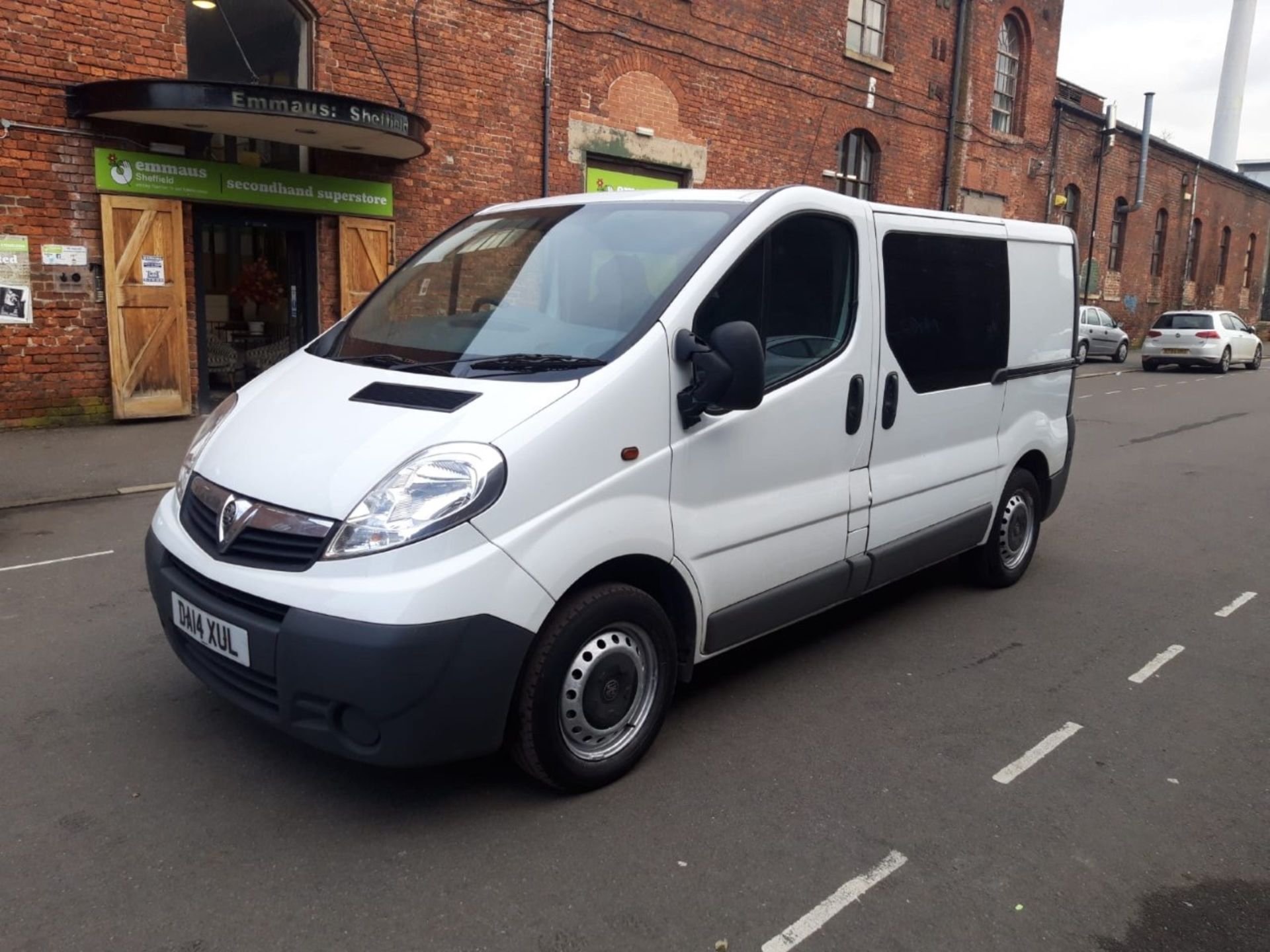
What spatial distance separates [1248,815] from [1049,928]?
1.16 m

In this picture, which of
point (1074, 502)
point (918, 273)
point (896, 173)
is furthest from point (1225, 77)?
point (918, 273)

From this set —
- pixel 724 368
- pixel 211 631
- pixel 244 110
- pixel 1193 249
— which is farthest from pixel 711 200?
pixel 1193 249

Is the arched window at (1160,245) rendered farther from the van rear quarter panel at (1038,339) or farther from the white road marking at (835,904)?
the white road marking at (835,904)

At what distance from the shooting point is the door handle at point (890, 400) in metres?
4.51

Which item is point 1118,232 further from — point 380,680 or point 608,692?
point 380,680

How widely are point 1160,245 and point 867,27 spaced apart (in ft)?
63.3

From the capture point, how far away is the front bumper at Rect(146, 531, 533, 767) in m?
2.86

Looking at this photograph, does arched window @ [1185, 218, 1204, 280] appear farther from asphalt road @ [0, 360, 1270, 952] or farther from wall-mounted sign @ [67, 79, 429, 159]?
asphalt road @ [0, 360, 1270, 952]

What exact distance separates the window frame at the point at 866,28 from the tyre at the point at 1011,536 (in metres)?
15.6

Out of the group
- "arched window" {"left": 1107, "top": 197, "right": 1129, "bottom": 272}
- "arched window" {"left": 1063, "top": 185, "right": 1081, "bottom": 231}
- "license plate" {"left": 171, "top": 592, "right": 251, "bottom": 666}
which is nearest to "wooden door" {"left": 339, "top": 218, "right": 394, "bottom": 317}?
"license plate" {"left": 171, "top": 592, "right": 251, "bottom": 666}

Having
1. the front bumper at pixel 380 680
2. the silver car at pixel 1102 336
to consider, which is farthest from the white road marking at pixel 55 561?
the silver car at pixel 1102 336

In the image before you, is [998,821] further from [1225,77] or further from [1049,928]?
[1225,77]

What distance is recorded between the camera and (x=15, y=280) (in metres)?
10.3

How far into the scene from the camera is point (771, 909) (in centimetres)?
287
